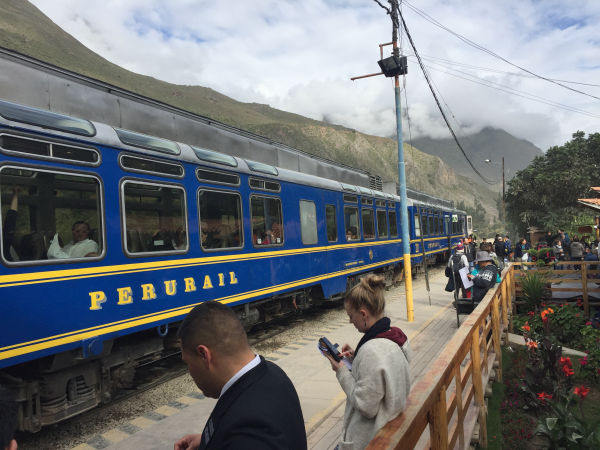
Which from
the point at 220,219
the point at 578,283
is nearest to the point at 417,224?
the point at 578,283

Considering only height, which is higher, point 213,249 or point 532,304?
point 213,249

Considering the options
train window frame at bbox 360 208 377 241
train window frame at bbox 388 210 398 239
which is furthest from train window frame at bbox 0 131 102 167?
train window frame at bbox 388 210 398 239

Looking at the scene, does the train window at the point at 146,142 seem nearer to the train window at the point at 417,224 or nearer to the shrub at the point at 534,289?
the shrub at the point at 534,289

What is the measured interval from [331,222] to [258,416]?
10.1 metres

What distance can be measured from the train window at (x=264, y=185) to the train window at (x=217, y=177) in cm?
47

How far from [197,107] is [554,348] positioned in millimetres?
168749

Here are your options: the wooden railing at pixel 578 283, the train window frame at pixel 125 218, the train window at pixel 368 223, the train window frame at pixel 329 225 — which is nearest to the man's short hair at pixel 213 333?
the train window frame at pixel 125 218

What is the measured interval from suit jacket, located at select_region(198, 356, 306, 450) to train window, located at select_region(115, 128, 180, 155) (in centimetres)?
482

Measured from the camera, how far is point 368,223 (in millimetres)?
14039

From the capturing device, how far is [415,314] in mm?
11711

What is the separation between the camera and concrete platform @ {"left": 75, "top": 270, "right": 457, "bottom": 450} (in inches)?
195

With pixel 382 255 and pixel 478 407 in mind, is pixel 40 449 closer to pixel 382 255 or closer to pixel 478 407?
pixel 478 407

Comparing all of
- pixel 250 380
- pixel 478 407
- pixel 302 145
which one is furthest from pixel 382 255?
pixel 302 145

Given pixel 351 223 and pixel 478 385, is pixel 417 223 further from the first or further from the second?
pixel 478 385
